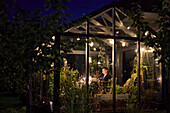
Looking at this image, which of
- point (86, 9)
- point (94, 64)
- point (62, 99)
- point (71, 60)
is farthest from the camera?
point (94, 64)

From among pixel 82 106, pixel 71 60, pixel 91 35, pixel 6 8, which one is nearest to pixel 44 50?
pixel 6 8

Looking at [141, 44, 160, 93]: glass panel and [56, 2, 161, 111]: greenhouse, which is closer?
[56, 2, 161, 111]: greenhouse

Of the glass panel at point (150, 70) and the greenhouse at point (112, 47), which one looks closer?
the greenhouse at point (112, 47)

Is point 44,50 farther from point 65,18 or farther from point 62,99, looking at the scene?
point 62,99

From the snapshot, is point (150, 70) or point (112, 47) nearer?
point (112, 47)

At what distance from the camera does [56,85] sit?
18.2 feet

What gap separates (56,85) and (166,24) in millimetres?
3221

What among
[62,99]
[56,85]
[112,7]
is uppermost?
[112,7]

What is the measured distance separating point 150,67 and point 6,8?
7.27 meters

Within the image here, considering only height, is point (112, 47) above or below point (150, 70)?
above

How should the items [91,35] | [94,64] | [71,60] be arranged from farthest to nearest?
[94,64] → [71,60] → [91,35]

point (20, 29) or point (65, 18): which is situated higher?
point (65, 18)

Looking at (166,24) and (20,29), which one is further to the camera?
(166,24)

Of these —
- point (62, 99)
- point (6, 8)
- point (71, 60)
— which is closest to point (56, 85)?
point (62, 99)
